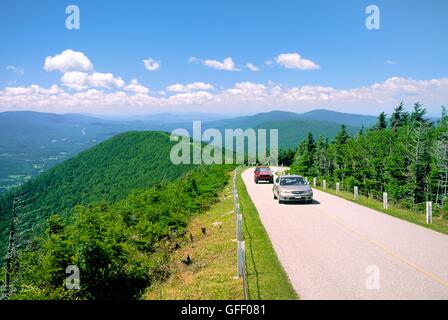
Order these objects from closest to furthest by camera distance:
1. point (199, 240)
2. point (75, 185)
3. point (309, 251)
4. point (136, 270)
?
point (309, 251)
point (136, 270)
point (199, 240)
point (75, 185)

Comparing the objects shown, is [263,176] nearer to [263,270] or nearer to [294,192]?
[294,192]

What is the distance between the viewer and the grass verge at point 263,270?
744 centimetres

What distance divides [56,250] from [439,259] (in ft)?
36.1

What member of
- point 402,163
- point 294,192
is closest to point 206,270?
point 294,192

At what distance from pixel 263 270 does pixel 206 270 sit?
2.22 m

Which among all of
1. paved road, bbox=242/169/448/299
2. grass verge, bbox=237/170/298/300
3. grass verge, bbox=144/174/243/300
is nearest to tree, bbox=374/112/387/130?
paved road, bbox=242/169/448/299

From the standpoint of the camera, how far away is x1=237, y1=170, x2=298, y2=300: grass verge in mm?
7438

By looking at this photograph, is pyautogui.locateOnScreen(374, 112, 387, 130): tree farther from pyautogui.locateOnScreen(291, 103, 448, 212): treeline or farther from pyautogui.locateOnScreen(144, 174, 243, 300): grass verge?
pyautogui.locateOnScreen(144, 174, 243, 300): grass verge

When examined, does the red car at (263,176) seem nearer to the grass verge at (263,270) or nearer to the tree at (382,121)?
the grass verge at (263,270)

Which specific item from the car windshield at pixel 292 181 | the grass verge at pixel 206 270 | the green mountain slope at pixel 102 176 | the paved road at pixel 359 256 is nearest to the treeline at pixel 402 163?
the car windshield at pixel 292 181
